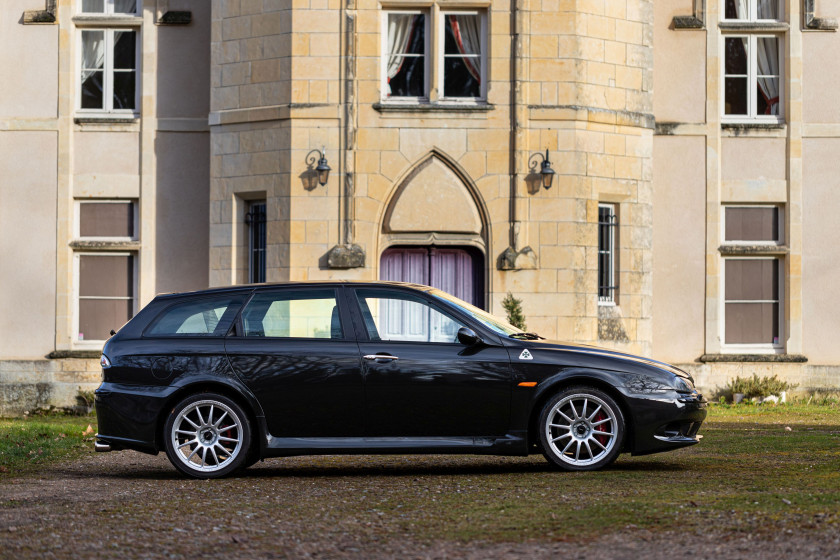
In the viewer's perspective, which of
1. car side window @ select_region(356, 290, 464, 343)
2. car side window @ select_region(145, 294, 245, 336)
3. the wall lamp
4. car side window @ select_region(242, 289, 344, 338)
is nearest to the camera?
car side window @ select_region(356, 290, 464, 343)

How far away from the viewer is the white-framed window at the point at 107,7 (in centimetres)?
2070

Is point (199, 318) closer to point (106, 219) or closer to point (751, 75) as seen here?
point (106, 219)

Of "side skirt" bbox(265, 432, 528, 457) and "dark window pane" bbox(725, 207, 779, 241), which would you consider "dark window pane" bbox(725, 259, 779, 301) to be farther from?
"side skirt" bbox(265, 432, 528, 457)

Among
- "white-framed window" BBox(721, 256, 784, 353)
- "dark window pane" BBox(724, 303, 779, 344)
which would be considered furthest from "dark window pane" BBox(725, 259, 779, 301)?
"dark window pane" BBox(724, 303, 779, 344)

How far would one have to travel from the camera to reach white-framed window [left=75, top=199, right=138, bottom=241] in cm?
2053

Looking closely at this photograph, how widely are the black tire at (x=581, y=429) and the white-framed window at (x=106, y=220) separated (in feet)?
40.7


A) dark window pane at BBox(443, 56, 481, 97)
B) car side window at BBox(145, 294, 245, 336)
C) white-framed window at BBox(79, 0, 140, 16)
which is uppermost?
white-framed window at BBox(79, 0, 140, 16)

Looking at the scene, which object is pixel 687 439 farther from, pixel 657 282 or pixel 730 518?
pixel 657 282

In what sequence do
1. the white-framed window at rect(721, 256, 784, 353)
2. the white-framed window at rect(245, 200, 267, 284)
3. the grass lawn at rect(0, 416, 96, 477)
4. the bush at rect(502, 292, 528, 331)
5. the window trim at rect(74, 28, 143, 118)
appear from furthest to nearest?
the window trim at rect(74, 28, 143, 118) → the white-framed window at rect(721, 256, 784, 353) → the white-framed window at rect(245, 200, 267, 284) → the bush at rect(502, 292, 528, 331) → the grass lawn at rect(0, 416, 96, 477)

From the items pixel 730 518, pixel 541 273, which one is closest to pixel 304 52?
pixel 541 273

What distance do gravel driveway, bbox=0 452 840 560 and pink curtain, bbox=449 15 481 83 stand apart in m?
8.77

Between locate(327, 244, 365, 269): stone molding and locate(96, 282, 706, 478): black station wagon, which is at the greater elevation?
locate(327, 244, 365, 269): stone molding

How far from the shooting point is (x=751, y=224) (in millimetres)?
20391

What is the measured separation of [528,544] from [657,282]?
14235 millimetres
